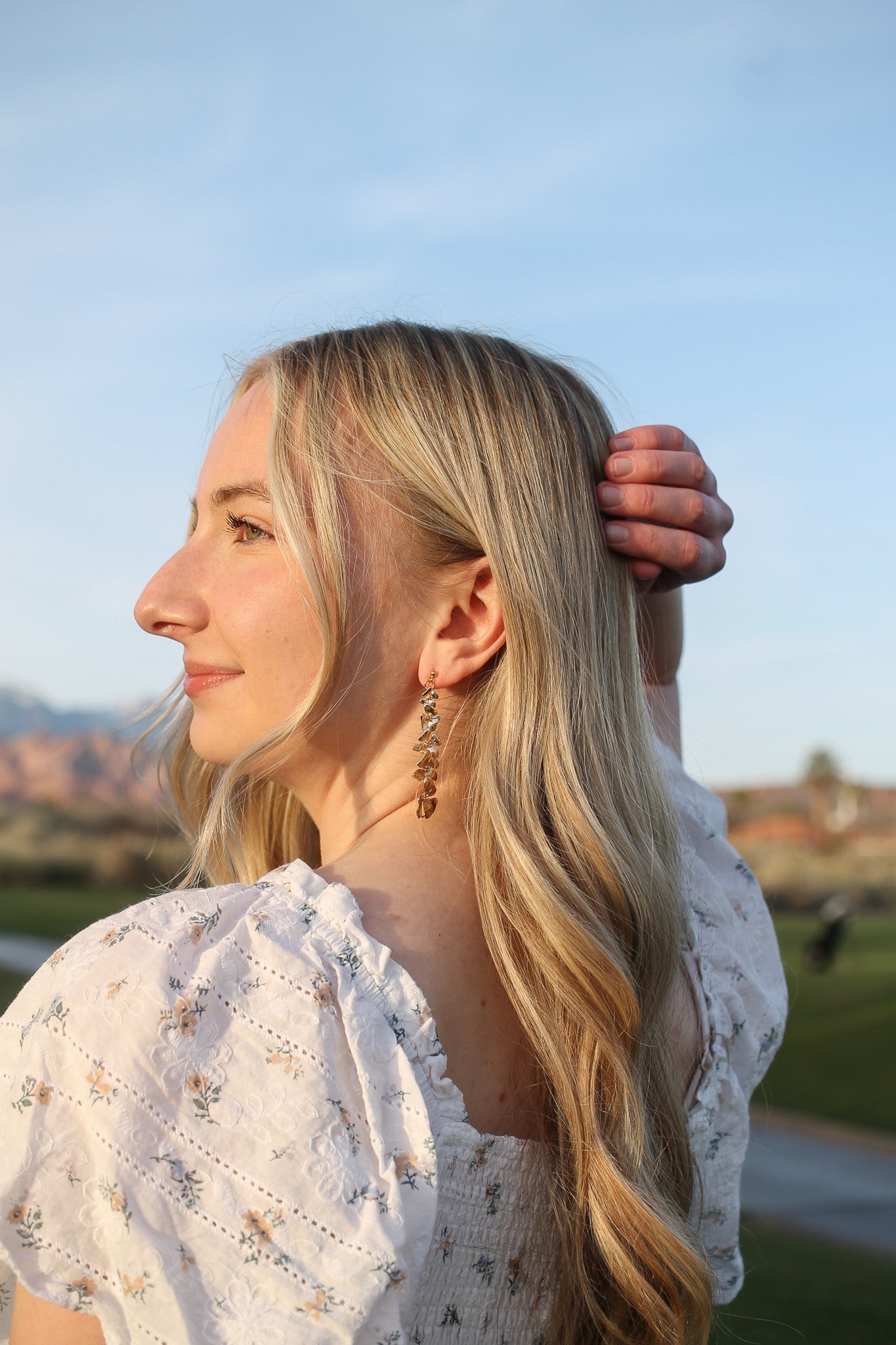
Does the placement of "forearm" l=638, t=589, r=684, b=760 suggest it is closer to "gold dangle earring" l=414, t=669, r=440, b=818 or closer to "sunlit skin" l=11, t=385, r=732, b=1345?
"sunlit skin" l=11, t=385, r=732, b=1345

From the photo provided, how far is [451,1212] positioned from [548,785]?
54cm

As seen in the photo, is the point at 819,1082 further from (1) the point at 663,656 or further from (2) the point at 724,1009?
(2) the point at 724,1009

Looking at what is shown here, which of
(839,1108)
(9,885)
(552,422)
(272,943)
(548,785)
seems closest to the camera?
(272,943)

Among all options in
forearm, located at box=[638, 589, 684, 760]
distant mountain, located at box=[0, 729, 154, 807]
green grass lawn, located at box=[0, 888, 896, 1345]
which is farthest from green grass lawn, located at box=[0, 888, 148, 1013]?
forearm, located at box=[638, 589, 684, 760]

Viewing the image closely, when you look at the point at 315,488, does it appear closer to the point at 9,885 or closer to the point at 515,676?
the point at 515,676

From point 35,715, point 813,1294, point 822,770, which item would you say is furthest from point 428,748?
point 35,715

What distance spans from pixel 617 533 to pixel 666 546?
0.08 m

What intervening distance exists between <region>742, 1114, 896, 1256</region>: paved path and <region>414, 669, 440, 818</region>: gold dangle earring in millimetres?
3794

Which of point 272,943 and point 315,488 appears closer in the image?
point 272,943

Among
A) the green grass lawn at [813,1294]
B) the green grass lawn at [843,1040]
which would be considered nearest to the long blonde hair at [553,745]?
the green grass lawn at [813,1294]

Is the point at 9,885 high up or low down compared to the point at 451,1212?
down

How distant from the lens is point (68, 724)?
22.8 m

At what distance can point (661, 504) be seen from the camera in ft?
5.35

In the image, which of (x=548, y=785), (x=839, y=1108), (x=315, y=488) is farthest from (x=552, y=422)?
(x=839, y=1108)
